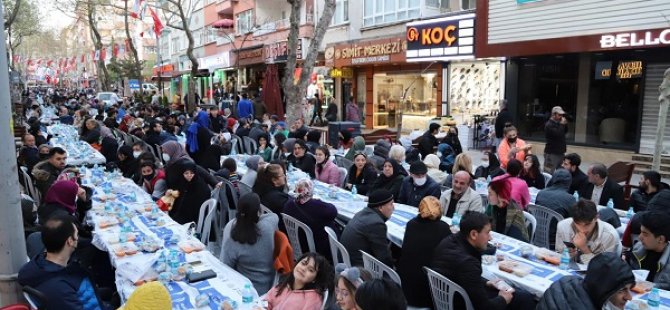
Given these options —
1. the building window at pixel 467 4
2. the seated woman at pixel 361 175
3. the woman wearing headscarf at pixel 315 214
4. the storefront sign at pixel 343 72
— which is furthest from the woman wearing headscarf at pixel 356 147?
the storefront sign at pixel 343 72

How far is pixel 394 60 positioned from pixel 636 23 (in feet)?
29.7

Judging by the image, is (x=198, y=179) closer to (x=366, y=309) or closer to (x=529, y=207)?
(x=529, y=207)

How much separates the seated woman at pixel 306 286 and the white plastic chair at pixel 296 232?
1.71 meters

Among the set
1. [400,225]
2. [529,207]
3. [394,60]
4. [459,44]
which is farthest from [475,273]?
[394,60]

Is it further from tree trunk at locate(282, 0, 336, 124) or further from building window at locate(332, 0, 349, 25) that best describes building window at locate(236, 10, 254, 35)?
tree trunk at locate(282, 0, 336, 124)

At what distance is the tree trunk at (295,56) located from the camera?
1542cm

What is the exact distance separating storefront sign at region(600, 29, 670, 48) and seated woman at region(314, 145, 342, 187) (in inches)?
334

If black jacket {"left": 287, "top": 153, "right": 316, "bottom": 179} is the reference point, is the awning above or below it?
above

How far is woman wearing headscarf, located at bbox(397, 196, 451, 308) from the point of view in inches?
188

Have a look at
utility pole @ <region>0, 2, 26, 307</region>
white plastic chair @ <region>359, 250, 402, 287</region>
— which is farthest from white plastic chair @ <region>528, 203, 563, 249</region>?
utility pole @ <region>0, 2, 26, 307</region>

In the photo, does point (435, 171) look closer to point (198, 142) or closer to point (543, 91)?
point (198, 142)

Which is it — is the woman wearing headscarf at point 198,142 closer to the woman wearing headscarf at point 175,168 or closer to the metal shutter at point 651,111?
the woman wearing headscarf at point 175,168

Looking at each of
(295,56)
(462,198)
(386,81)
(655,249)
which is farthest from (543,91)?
(655,249)

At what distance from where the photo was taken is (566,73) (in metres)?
15.8
